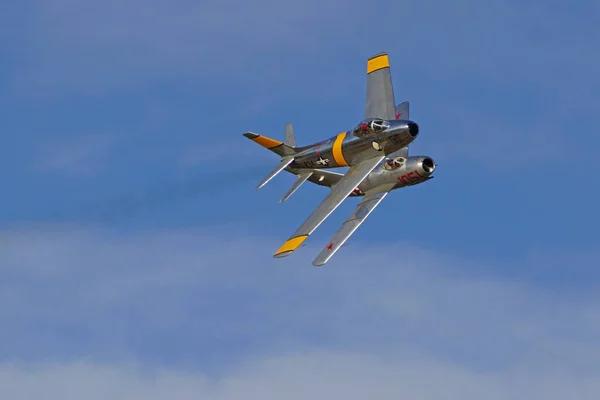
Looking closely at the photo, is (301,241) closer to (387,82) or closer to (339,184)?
(339,184)

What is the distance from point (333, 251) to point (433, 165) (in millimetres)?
9946

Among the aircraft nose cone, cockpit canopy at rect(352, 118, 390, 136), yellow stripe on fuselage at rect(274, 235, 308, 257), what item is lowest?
yellow stripe on fuselage at rect(274, 235, 308, 257)

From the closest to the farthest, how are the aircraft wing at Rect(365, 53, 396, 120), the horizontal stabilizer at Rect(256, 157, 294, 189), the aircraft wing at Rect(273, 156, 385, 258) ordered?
the aircraft wing at Rect(273, 156, 385, 258) → the horizontal stabilizer at Rect(256, 157, 294, 189) → the aircraft wing at Rect(365, 53, 396, 120)

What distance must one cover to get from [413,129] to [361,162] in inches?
196

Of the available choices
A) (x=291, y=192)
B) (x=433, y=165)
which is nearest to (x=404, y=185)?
(x=433, y=165)

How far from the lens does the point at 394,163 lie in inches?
3182

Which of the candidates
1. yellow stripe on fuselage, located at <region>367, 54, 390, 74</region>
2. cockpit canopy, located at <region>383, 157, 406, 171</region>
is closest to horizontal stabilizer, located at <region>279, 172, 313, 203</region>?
cockpit canopy, located at <region>383, 157, 406, 171</region>

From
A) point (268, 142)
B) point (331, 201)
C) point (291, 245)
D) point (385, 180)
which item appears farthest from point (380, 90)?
point (291, 245)

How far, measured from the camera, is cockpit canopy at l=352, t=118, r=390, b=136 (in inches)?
3120

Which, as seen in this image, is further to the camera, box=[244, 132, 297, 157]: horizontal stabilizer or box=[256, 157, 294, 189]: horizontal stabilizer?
box=[244, 132, 297, 157]: horizontal stabilizer

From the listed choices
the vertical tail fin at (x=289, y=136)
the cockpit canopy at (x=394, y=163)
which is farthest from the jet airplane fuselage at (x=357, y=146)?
the vertical tail fin at (x=289, y=136)

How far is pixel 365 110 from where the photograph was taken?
3396 inches

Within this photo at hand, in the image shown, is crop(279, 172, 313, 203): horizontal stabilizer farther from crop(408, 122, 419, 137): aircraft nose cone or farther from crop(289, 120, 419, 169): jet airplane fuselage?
crop(408, 122, 419, 137): aircraft nose cone

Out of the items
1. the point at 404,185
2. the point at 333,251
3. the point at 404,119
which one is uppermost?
the point at 404,119
